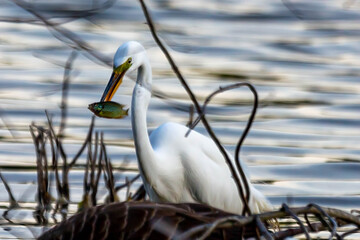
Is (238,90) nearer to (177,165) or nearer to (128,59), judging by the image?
(177,165)

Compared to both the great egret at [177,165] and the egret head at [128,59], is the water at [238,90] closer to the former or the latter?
the egret head at [128,59]

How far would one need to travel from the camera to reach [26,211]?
7629 millimetres

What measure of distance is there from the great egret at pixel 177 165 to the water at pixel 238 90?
0.38 metres

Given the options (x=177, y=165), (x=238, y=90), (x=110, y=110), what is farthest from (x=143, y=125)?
(x=238, y=90)

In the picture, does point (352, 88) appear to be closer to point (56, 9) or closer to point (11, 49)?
point (11, 49)

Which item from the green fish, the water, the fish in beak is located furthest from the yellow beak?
the green fish

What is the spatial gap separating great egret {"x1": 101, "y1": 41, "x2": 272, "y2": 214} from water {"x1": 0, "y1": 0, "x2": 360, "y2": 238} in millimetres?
377

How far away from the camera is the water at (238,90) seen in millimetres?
9156

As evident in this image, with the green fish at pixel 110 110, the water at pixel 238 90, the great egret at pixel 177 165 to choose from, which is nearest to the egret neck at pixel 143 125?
the great egret at pixel 177 165

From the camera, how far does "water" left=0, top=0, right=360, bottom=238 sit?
9156 mm

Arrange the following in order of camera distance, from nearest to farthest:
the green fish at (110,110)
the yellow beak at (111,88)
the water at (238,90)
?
the green fish at (110,110), the yellow beak at (111,88), the water at (238,90)

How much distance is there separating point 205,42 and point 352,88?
2.26m

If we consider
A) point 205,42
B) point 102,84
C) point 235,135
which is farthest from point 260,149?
point 205,42

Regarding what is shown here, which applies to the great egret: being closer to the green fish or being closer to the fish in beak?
the fish in beak
